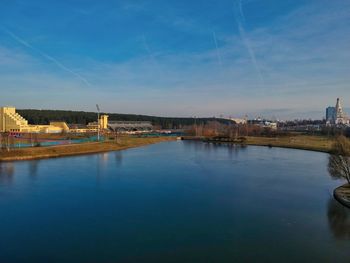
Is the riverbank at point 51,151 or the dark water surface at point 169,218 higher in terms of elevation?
the riverbank at point 51,151

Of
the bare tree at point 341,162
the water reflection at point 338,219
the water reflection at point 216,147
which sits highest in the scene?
the bare tree at point 341,162

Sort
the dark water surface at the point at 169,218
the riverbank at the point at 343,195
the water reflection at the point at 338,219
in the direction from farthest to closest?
the riverbank at the point at 343,195
the water reflection at the point at 338,219
the dark water surface at the point at 169,218

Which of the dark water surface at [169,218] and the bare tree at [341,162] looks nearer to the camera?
the dark water surface at [169,218]

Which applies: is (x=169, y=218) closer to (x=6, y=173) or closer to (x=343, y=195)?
(x=343, y=195)

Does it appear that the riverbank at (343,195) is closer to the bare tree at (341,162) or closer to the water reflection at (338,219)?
the water reflection at (338,219)

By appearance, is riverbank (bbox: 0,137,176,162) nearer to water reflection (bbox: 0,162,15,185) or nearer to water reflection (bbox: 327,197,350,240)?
water reflection (bbox: 0,162,15,185)

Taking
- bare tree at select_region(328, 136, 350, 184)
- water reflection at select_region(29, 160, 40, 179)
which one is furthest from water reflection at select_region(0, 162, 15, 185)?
bare tree at select_region(328, 136, 350, 184)

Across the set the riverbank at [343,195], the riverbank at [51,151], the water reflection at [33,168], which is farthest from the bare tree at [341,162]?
the riverbank at [51,151]
